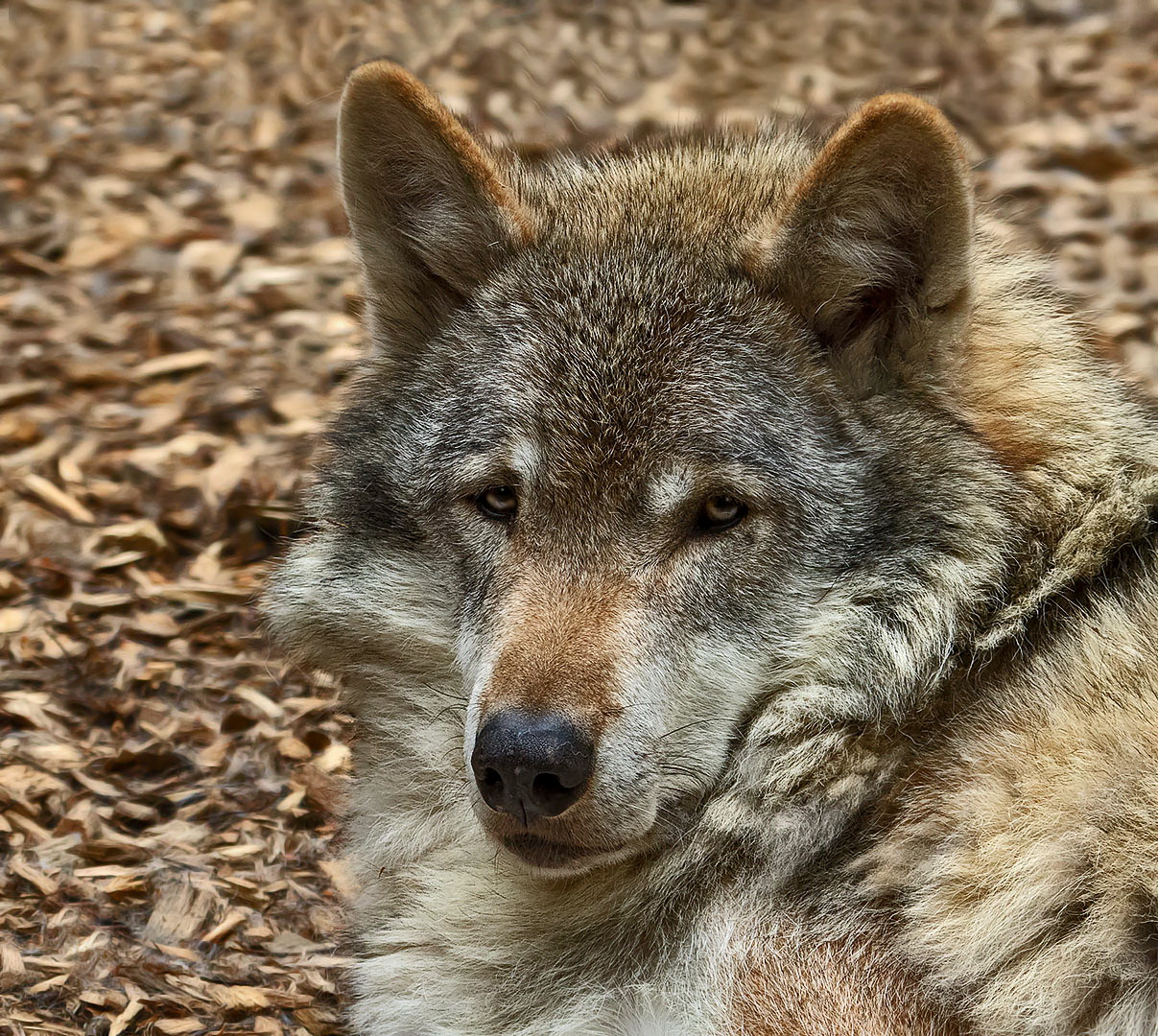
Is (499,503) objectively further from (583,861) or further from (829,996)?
(829,996)

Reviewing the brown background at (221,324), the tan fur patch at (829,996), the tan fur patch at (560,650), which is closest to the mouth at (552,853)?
the tan fur patch at (560,650)

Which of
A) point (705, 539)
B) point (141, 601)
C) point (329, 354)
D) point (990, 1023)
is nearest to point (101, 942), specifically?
point (141, 601)

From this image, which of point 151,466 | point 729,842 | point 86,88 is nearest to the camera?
point 729,842

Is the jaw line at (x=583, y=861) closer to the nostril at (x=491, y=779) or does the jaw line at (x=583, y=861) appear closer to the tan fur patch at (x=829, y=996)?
the nostril at (x=491, y=779)

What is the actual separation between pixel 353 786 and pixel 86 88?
6.49 meters

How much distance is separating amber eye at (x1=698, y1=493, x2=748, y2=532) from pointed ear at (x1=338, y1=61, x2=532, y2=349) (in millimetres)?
1031

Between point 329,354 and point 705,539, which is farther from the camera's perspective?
point 329,354

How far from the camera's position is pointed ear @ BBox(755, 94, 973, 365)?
3416 mm

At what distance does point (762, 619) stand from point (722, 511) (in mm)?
293

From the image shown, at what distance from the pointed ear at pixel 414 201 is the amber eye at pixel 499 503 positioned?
28.0 inches

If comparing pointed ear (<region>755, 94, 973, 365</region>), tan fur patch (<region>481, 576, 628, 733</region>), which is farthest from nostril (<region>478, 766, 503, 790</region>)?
pointed ear (<region>755, 94, 973, 365</region>)

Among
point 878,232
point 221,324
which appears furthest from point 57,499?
point 878,232

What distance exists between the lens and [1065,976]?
3.21 meters

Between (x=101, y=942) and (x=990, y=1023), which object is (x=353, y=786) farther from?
(x=990, y=1023)
